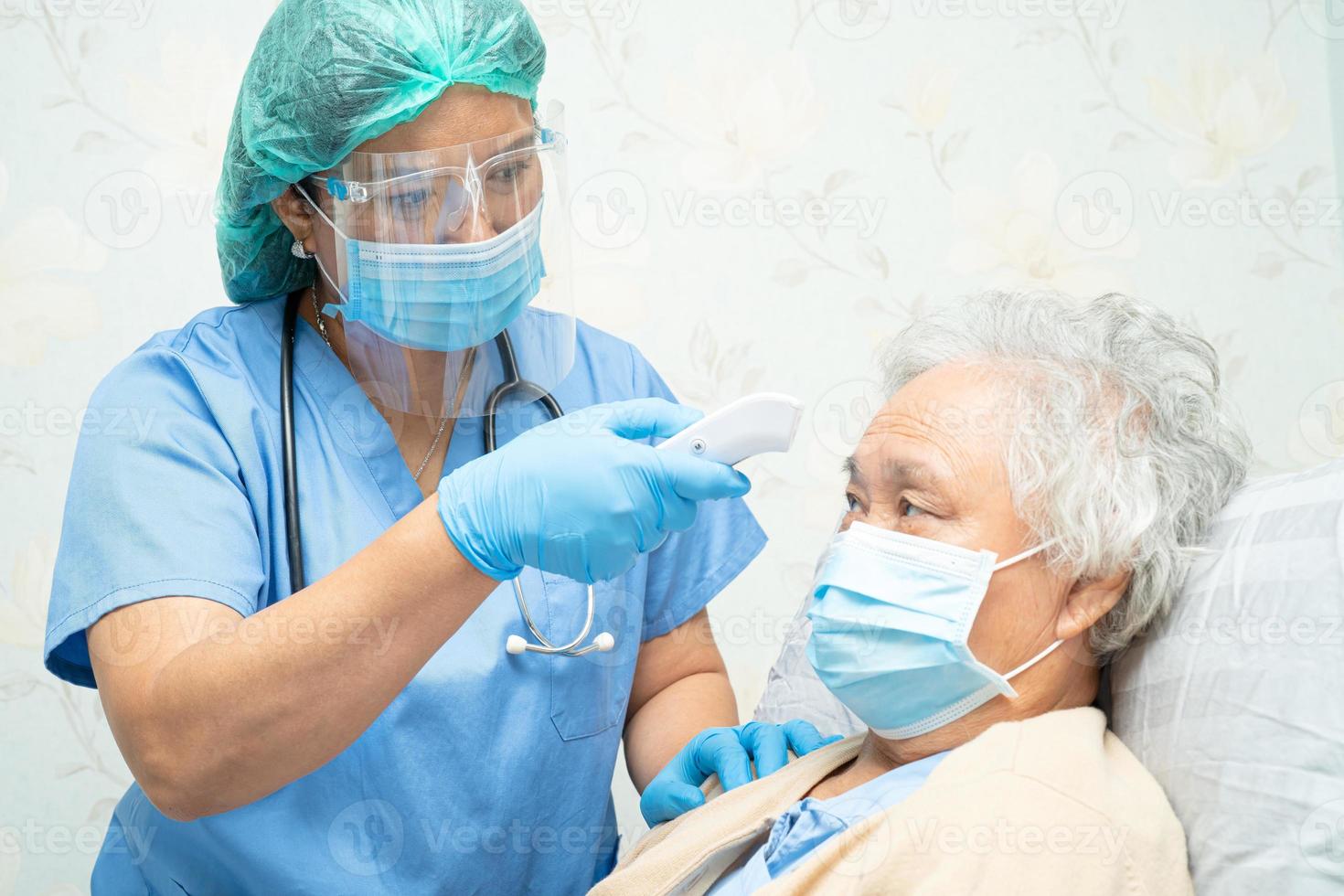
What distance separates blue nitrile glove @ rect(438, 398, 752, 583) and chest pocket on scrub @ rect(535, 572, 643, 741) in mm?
209

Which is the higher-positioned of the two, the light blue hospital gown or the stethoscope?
the stethoscope

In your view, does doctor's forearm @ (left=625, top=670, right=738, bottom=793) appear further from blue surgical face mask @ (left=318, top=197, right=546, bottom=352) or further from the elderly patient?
blue surgical face mask @ (left=318, top=197, right=546, bottom=352)

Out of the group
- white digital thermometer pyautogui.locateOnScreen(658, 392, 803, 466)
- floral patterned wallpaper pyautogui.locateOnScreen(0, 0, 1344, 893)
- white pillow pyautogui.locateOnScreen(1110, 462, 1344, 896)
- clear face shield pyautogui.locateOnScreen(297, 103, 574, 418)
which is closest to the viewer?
white pillow pyautogui.locateOnScreen(1110, 462, 1344, 896)

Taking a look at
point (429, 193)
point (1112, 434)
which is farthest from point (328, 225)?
point (1112, 434)

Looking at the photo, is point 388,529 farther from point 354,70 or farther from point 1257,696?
point 1257,696

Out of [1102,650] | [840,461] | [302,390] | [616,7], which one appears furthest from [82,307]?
[1102,650]

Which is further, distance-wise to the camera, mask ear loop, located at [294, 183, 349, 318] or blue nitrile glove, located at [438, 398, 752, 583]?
mask ear loop, located at [294, 183, 349, 318]

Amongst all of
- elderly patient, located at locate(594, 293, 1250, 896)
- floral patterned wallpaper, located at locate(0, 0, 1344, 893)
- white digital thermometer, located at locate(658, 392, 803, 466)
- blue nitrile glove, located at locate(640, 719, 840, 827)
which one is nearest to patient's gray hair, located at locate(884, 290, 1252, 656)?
elderly patient, located at locate(594, 293, 1250, 896)

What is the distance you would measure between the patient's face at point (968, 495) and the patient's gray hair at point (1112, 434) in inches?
0.7

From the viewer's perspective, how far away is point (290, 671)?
1.00 meters

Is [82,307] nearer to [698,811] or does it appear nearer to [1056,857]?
[698,811]

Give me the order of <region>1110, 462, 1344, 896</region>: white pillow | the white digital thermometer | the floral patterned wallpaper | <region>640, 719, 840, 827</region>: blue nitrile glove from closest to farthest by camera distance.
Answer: <region>1110, 462, 1344, 896</region>: white pillow < the white digital thermometer < <region>640, 719, 840, 827</region>: blue nitrile glove < the floral patterned wallpaper

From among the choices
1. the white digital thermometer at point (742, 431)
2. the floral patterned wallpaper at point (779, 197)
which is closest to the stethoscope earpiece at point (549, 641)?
the white digital thermometer at point (742, 431)

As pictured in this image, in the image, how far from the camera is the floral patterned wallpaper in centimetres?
192
